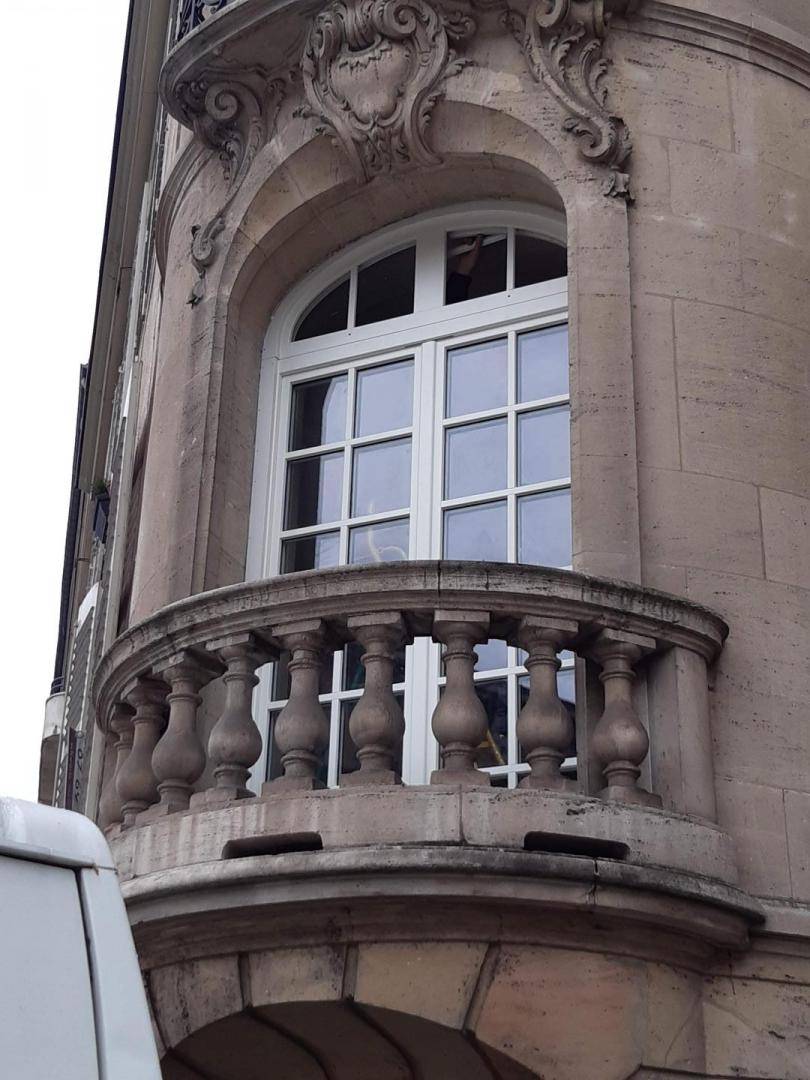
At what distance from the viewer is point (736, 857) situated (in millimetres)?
6773

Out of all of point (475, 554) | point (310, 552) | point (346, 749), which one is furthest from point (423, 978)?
point (310, 552)

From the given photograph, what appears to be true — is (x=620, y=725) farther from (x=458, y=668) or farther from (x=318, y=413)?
(x=318, y=413)

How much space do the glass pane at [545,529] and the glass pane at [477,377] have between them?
0.56 m

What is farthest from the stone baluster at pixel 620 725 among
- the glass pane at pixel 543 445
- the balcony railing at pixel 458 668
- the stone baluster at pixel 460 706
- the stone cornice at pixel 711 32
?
the stone cornice at pixel 711 32

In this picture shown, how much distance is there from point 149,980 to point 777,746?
256cm

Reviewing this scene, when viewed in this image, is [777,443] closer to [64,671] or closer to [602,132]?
[602,132]

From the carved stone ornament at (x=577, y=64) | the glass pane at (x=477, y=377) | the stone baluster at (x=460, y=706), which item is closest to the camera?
the stone baluster at (x=460, y=706)

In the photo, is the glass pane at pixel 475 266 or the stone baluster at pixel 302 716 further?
the glass pane at pixel 475 266

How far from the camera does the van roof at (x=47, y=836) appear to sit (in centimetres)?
262

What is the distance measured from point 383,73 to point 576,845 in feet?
13.0

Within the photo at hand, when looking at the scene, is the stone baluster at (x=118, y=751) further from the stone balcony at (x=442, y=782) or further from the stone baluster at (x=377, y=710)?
the stone baluster at (x=377, y=710)

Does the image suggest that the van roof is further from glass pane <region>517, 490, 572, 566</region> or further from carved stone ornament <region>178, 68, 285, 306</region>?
carved stone ornament <region>178, 68, 285, 306</region>

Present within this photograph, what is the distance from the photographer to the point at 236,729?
22.6 ft

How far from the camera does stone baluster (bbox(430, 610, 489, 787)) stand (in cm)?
654
